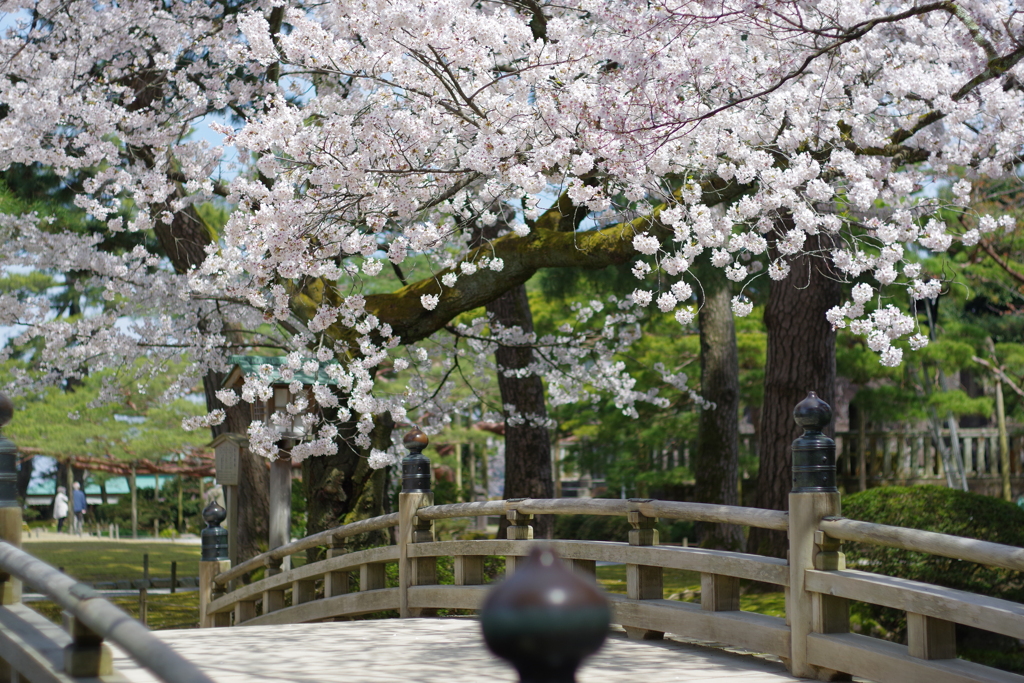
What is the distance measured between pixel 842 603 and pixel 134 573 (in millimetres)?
17855

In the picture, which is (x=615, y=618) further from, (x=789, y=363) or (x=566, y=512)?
(x=789, y=363)

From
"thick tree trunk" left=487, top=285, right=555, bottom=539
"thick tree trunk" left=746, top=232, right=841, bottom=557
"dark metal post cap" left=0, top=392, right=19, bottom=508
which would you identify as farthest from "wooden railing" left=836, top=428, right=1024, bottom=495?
"dark metal post cap" left=0, top=392, right=19, bottom=508

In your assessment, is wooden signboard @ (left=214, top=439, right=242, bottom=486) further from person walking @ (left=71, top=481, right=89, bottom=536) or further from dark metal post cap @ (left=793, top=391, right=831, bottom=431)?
person walking @ (left=71, top=481, right=89, bottom=536)

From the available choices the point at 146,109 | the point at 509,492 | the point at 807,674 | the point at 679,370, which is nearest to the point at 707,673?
the point at 807,674

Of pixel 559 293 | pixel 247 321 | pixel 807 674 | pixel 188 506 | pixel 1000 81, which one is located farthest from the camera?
pixel 188 506

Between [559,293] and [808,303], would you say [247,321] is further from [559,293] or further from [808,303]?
[808,303]

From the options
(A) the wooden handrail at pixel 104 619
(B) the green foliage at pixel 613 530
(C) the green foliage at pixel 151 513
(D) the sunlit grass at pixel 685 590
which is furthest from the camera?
(C) the green foliage at pixel 151 513

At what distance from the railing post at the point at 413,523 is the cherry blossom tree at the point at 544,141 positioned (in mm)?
932

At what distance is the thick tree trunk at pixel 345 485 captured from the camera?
10531 mm

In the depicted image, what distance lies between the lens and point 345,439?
9836 mm

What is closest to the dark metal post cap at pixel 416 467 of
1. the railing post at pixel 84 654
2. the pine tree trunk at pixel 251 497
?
the railing post at pixel 84 654

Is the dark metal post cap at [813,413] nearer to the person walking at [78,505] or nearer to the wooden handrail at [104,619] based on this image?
the wooden handrail at [104,619]

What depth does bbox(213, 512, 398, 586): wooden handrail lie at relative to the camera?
8945 mm

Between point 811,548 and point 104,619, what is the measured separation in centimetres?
391
